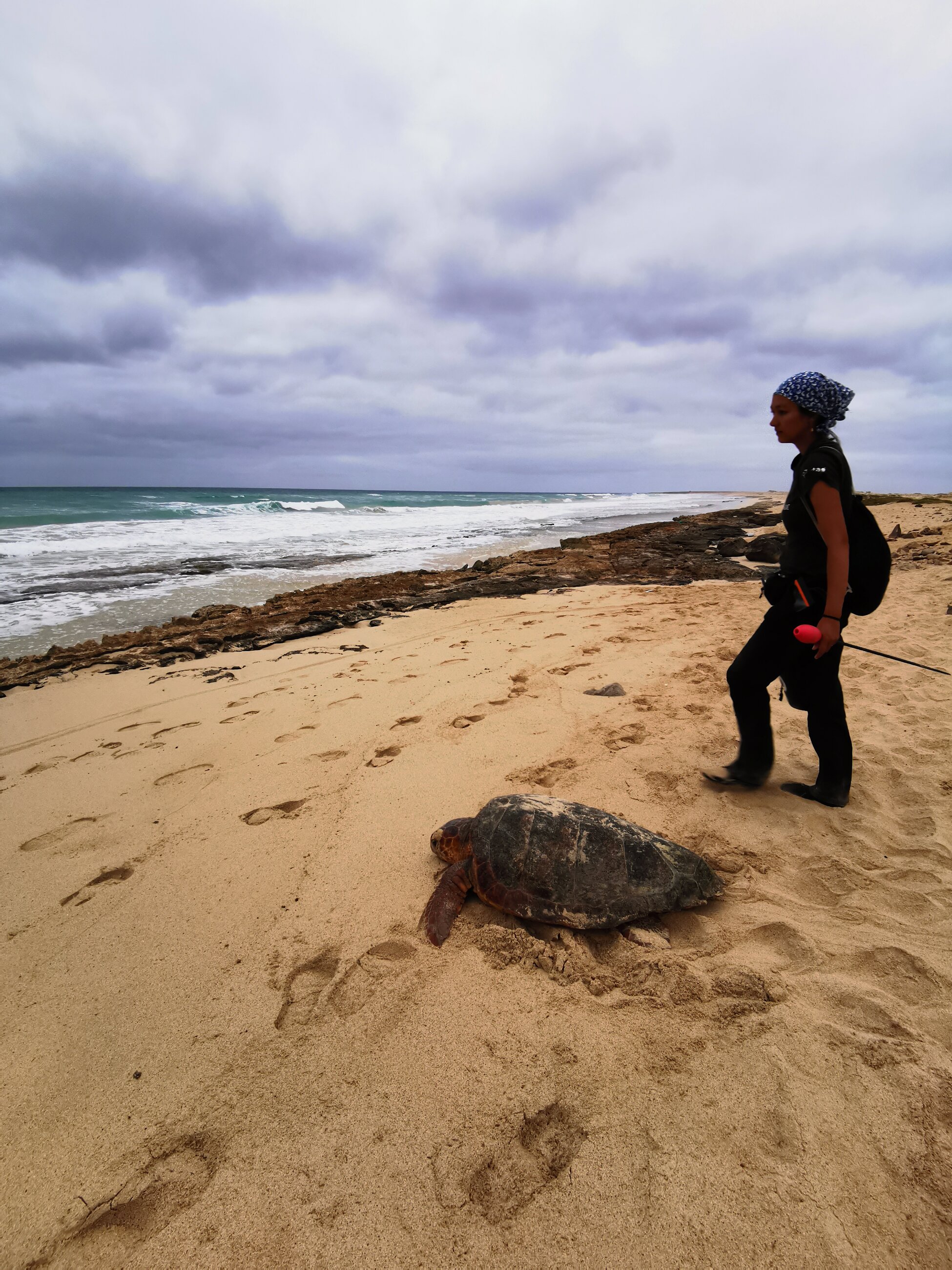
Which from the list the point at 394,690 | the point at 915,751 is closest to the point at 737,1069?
the point at 915,751

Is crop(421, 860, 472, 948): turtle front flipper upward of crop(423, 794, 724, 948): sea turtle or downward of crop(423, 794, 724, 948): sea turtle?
downward

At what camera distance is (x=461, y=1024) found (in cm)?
171

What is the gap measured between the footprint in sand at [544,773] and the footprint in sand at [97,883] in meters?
1.97

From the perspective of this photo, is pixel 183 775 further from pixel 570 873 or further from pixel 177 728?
pixel 570 873

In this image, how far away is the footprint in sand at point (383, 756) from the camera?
3.35 m

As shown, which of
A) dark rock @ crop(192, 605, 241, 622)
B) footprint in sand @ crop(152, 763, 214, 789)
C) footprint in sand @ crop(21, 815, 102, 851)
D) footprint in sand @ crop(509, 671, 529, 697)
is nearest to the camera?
footprint in sand @ crop(21, 815, 102, 851)

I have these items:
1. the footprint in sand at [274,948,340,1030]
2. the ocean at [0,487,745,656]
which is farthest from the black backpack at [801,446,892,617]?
the ocean at [0,487,745,656]

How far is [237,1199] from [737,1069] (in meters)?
1.34

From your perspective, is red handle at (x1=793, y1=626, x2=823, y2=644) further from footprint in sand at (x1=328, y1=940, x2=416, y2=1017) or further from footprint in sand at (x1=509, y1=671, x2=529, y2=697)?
footprint in sand at (x1=509, y1=671, x2=529, y2=697)

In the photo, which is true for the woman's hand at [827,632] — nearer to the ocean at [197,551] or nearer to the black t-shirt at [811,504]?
the black t-shirt at [811,504]

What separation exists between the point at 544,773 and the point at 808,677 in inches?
57.3

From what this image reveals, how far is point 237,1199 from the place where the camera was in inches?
51.6

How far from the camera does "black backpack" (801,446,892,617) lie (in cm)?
230

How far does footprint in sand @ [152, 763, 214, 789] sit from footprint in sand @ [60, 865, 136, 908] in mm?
772
